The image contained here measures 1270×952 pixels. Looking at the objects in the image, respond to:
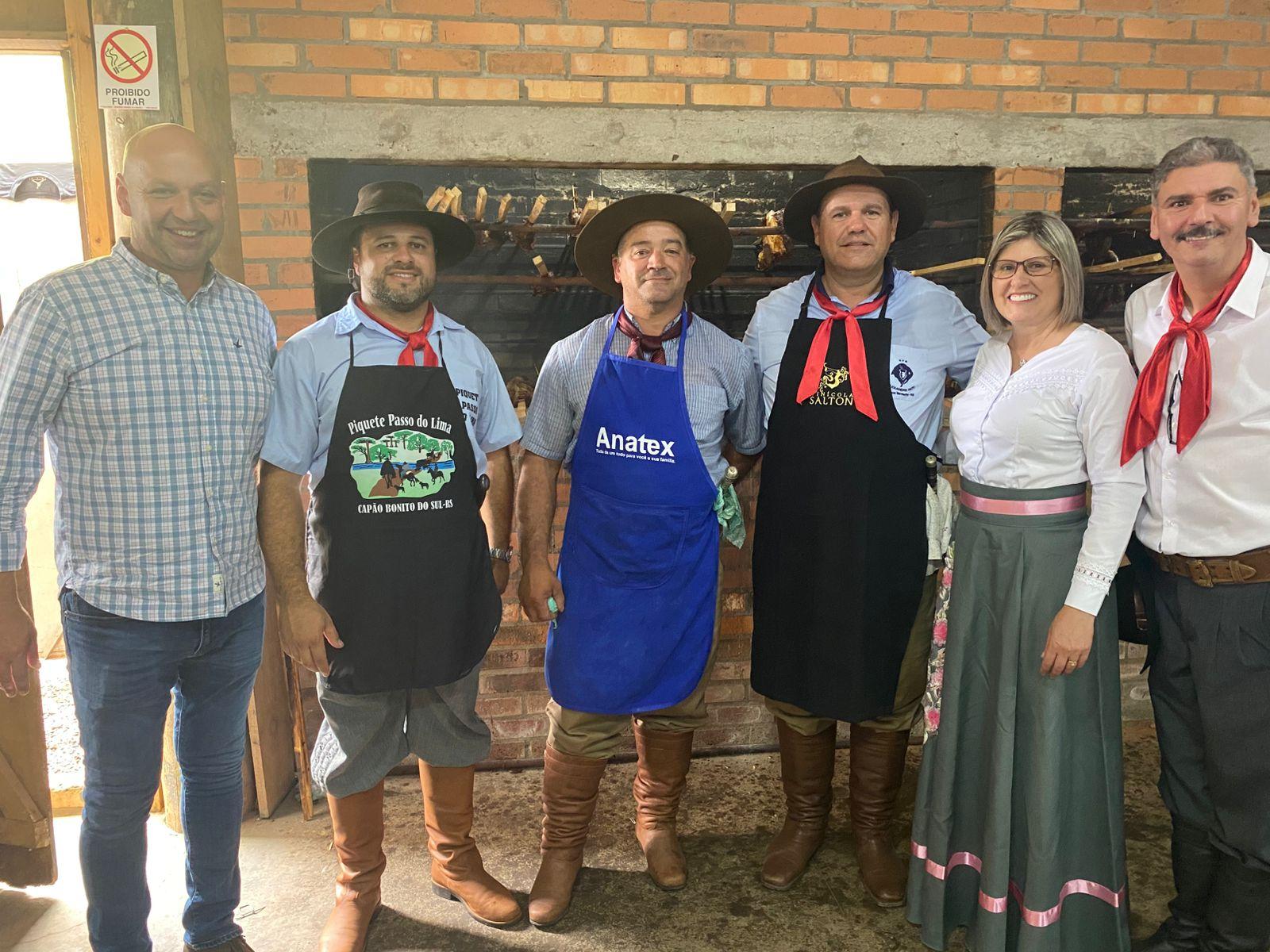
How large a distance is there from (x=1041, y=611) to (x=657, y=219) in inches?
57.5

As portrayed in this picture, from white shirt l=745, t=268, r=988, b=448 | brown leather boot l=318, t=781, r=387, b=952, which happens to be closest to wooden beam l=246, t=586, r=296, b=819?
brown leather boot l=318, t=781, r=387, b=952

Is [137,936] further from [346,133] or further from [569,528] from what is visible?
[346,133]

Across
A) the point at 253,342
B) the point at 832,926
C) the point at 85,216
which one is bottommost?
A: the point at 832,926

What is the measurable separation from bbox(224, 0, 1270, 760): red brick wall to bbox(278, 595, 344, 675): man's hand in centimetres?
114

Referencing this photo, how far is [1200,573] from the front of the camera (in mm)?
2199

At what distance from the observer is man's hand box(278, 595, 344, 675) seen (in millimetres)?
2240

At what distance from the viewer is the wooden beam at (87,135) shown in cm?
276

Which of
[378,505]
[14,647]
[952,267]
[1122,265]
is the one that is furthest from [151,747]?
[1122,265]

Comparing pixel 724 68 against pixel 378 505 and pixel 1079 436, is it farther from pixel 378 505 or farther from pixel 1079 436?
pixel 378 505

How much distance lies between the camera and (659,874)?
2.77 metres

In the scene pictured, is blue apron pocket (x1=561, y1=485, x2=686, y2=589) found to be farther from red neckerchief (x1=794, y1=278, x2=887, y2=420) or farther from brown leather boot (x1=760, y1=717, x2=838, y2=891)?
brown leather boot (x1=760, y1=717, x2=838, y2=891)

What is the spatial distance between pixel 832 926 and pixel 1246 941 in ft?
3.41

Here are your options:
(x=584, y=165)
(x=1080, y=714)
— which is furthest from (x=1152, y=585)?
(x=584, y=165)

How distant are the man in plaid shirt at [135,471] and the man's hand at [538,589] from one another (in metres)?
0.75
